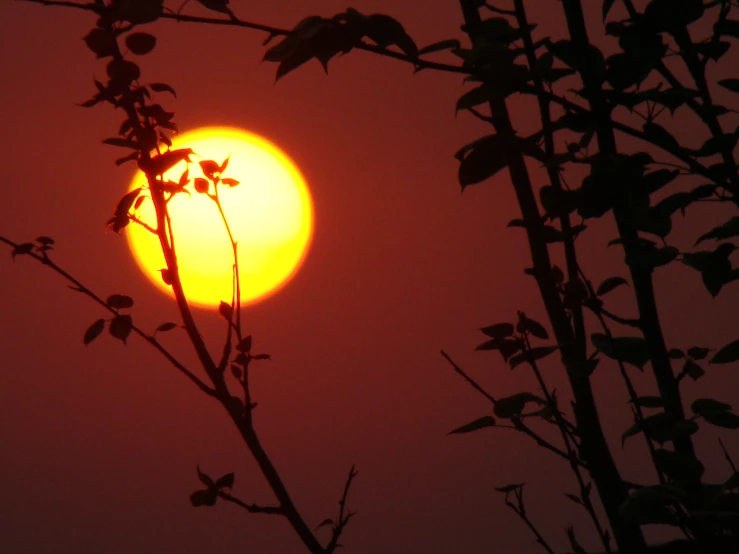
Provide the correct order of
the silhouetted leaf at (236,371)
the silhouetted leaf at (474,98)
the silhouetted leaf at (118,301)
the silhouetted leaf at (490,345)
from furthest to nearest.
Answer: the silhouetted leaf at (118,301) → the silhouetted leaf at (236,371) → the silhouetted leaf at (490,345) → the silhouetted leaf at (474,98)

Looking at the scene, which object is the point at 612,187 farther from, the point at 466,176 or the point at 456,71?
the point at 456,71

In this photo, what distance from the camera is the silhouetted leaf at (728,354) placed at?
4.01 ft

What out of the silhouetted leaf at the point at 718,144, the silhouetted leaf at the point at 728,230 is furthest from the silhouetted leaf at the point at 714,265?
the silhouetted leaf at the point at 718,144

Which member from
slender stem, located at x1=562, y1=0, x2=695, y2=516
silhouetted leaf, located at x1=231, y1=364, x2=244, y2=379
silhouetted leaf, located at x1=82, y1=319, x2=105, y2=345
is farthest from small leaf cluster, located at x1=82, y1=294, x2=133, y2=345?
slender stem, located at x1=562, y1=0, x2=695, y2=516

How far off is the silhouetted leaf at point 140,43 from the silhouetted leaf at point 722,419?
1294mm

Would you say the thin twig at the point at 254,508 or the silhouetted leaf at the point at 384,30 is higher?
the silhouetted leaf at the point at 384,30

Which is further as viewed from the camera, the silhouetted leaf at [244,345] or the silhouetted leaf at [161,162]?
the silhouetted leaf at [244,345]

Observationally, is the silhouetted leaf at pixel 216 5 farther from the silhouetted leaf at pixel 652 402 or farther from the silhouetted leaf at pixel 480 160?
the silhouetted leaf at pixel 652 402

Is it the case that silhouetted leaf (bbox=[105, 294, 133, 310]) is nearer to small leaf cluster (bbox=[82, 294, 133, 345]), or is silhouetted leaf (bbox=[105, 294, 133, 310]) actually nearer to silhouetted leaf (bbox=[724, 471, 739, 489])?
small leaf cluster (bbox=[82, 294, 133, 345])

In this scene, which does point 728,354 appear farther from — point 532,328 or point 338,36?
point 338,36

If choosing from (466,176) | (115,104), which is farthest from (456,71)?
(115,104)

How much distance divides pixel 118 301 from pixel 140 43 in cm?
61

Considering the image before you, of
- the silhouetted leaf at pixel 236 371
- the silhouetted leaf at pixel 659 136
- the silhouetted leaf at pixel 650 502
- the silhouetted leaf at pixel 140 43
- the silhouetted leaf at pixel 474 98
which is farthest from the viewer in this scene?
the silhouetted leaf at pixel 236 371

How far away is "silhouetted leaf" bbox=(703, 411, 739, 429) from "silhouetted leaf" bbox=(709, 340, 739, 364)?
0.43 feet
